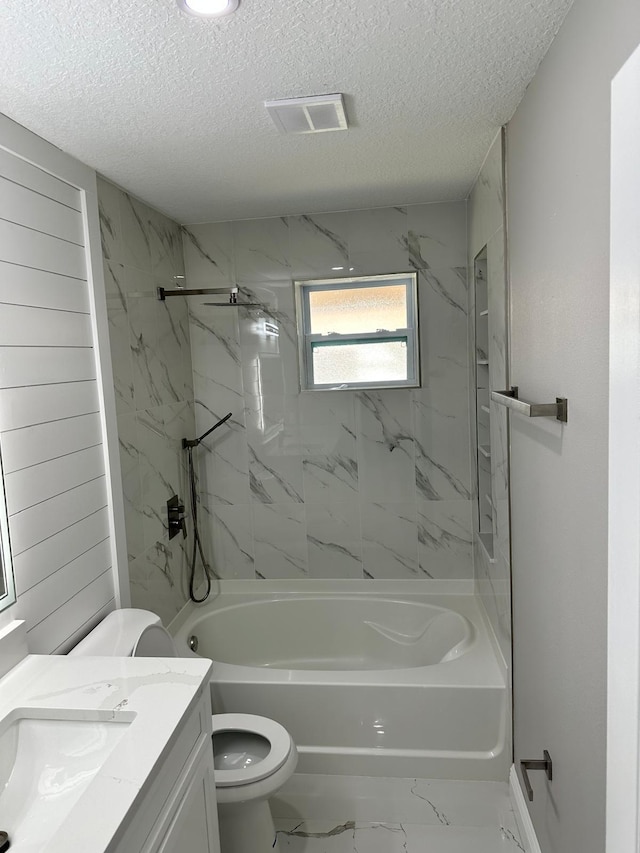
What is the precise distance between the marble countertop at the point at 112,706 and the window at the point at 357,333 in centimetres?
187

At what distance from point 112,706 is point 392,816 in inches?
54.8

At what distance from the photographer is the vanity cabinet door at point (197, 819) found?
4.39ft

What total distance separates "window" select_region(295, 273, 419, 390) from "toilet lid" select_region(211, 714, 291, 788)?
1.64m

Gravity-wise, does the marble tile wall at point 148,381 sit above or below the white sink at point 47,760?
above

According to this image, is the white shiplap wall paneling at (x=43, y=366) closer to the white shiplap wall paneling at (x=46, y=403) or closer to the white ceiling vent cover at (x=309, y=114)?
the white shiplap wall paneling at (x=46, y=403)

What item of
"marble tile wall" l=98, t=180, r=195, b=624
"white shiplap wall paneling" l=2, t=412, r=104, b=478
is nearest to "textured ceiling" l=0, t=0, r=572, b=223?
"marble tile wall" l=98, t=180, r=195, b=624

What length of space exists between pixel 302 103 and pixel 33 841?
1.91 meters

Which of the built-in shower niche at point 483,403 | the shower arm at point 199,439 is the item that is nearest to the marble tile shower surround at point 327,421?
the shower arm at point 199,439

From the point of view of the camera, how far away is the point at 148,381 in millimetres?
2715

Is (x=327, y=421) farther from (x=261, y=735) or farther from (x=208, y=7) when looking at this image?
(x=208, y=7)

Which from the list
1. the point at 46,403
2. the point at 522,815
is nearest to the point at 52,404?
the point at 46,403

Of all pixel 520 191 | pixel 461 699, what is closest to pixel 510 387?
pixel 520 191

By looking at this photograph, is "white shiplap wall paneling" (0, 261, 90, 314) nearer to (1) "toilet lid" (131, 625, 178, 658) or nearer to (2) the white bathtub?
(1) "toilet lid" (131, 625, 178, 658)

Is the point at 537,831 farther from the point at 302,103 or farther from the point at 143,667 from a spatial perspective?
the point at 302,103
